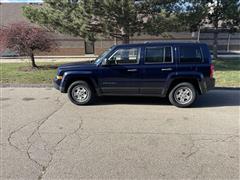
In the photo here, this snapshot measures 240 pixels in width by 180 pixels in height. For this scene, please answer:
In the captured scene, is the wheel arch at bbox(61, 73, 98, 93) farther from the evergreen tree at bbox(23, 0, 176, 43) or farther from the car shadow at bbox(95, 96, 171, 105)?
the evergreen tree at bbox(23, 0, 176, 43)

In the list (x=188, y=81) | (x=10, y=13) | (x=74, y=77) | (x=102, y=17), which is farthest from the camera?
(x=10, y=13)

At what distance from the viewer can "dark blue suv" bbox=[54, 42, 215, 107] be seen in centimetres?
627

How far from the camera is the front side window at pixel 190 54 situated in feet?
20.5

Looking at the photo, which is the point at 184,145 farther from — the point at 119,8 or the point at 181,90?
the point at 119,8

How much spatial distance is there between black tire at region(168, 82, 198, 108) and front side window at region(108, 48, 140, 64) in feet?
4.52

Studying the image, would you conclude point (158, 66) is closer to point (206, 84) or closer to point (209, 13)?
point (206, 84)

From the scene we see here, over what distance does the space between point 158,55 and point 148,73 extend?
562 millimetres

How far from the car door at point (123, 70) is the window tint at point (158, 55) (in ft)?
0.90

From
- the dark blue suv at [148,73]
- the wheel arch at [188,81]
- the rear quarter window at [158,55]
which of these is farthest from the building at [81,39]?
the wheel arch at [188,81]

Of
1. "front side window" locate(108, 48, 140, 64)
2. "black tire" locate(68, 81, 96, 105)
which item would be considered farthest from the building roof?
Result: "front side window" locate(108, 48, 140, 64)

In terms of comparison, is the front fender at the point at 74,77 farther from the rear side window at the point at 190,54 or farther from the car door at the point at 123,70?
the rear side window at the point at 190,54

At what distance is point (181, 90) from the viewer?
6.41 metres

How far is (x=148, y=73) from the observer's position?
6.36m

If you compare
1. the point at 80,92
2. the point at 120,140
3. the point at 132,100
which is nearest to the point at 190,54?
the point at 132,100
